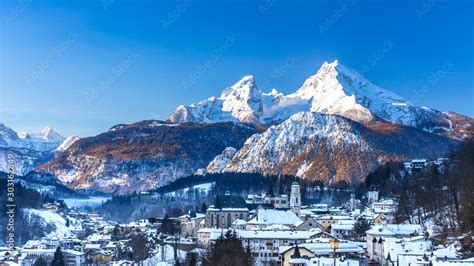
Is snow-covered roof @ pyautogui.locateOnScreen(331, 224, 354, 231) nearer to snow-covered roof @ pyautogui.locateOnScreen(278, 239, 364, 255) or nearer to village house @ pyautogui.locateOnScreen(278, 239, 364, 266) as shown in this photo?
snow-covered roof @ pyautogui.locateOnScreen(278, 239, 364, 255)

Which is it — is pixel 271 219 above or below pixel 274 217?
below

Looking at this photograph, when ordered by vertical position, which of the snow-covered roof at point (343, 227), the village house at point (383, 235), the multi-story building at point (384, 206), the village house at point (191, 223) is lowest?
the village house at point (383, 235)

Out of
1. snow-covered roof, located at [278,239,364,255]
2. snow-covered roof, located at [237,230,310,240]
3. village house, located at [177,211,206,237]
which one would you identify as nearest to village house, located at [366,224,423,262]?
snow-covered roof, located at [278,239,364,255]

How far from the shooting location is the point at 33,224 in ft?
462

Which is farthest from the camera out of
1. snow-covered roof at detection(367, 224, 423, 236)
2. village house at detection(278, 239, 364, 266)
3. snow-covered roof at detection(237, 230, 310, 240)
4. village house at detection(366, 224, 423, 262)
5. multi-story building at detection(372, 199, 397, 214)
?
multi-story building at detection(372, 199, 397, 214)

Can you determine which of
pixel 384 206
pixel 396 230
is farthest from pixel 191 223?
pixel 396 230

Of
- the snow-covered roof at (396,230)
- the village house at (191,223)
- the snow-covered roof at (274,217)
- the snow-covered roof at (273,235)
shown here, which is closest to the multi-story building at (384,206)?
the snow-covered roof at (274,217)

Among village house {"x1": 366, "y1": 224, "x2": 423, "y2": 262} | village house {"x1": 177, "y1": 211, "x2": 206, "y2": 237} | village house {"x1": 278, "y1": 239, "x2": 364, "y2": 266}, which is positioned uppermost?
village house {"x1": 177, "y1": 211, "x2": 206, "y2": 237}

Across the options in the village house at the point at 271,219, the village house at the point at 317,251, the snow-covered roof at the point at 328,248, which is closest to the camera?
the village house at the point at 317,251

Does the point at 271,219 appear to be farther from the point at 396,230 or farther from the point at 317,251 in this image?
the point at 317,251

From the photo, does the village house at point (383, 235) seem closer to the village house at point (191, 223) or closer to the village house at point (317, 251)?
the village house at point (317, 251)

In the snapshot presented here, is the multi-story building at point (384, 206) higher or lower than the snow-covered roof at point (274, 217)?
higher

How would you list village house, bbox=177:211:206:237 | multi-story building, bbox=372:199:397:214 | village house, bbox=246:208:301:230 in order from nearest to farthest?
village house, bbox=246:208:301:230
multi-story building, bbox=372:199:397:214
village house, bbox=177:211:206:237

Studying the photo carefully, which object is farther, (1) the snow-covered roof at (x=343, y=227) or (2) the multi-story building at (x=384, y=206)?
(2) the multi-story building at (x=384, y=206)
